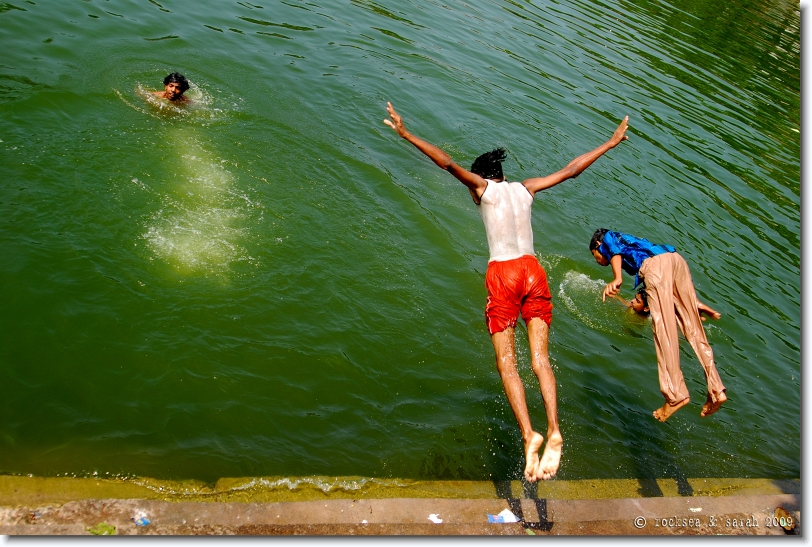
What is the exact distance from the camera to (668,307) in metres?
7.70

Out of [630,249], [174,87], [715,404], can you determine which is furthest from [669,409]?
[174,87]

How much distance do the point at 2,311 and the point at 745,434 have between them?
28.8 feet

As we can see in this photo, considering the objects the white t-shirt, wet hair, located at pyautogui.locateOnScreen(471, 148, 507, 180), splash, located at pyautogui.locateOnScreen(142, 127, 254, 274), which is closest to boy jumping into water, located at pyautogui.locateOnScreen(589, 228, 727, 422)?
the white t-shirt

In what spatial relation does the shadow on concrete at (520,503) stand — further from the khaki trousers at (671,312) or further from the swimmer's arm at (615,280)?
the swimmer's arm at (615,280)

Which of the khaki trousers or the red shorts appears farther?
the khaki trousers

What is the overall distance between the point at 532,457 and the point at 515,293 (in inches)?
65.7

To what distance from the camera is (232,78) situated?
13.4 meters

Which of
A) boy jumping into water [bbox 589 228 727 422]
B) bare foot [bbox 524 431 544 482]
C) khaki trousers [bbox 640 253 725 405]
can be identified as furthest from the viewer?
khaki trousers [bbox 640 253 725 405]

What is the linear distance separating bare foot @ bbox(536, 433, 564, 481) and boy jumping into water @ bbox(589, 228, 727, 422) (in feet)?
6.00

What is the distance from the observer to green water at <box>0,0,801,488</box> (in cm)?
691

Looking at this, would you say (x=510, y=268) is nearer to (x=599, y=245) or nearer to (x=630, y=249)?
(x=630, y=249)

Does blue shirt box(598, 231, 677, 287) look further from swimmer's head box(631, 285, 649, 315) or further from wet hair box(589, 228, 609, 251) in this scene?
swimmer's head box(631, 285, 649, 315)

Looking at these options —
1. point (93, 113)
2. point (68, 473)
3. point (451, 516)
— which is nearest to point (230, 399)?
point (68, 473)

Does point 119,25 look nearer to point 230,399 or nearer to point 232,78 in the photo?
point 232,78
